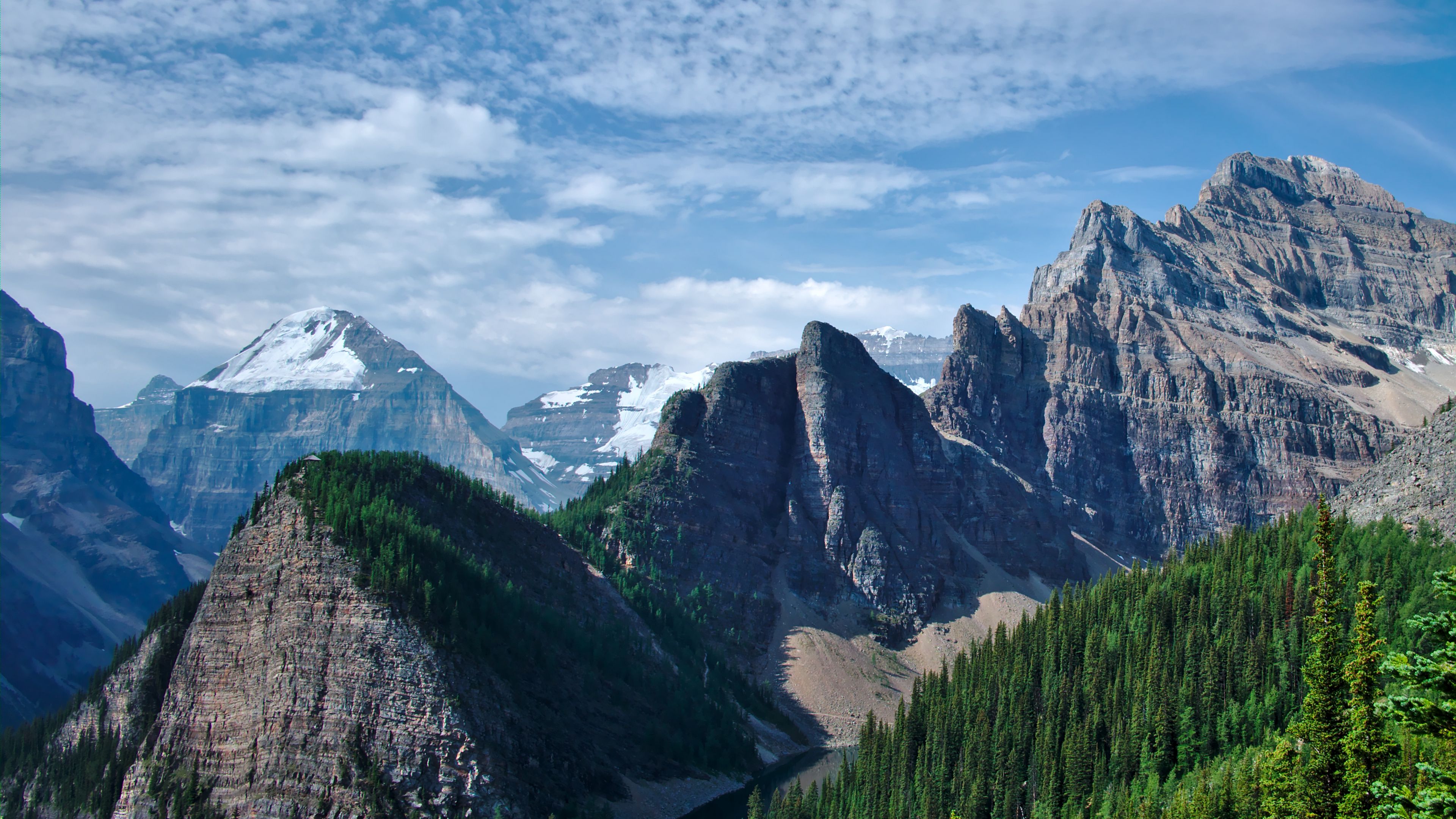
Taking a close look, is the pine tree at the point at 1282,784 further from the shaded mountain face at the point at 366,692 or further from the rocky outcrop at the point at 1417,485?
the rocky outcrop at the point at 1417,485

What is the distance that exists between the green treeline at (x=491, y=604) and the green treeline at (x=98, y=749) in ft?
67.5

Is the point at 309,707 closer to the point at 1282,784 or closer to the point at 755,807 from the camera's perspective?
the point at 755,807

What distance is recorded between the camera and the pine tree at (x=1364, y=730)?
5353 cm

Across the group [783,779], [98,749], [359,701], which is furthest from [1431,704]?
[98,749]

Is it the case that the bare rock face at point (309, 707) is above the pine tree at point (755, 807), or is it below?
above

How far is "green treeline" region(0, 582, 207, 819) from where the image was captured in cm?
13400

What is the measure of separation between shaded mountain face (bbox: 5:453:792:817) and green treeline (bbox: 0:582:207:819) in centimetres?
39

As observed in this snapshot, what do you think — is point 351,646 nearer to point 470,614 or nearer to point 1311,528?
point 470,614

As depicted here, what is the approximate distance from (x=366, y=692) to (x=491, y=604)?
26873 millimetres

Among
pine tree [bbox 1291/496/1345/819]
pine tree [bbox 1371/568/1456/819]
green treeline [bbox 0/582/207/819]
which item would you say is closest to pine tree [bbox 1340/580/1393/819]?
pine tree [bbox 1291/496/1345/819]

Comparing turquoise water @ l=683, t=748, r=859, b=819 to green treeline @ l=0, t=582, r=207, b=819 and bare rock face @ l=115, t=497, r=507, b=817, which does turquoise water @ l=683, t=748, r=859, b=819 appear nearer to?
bare rock face @ l=115, t=497, r=507, b=817

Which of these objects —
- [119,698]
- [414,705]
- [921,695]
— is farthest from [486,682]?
[921,695]

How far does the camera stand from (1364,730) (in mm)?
54156

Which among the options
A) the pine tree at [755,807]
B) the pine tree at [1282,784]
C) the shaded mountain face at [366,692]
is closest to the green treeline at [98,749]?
the shaded mountain face at [366,692]
